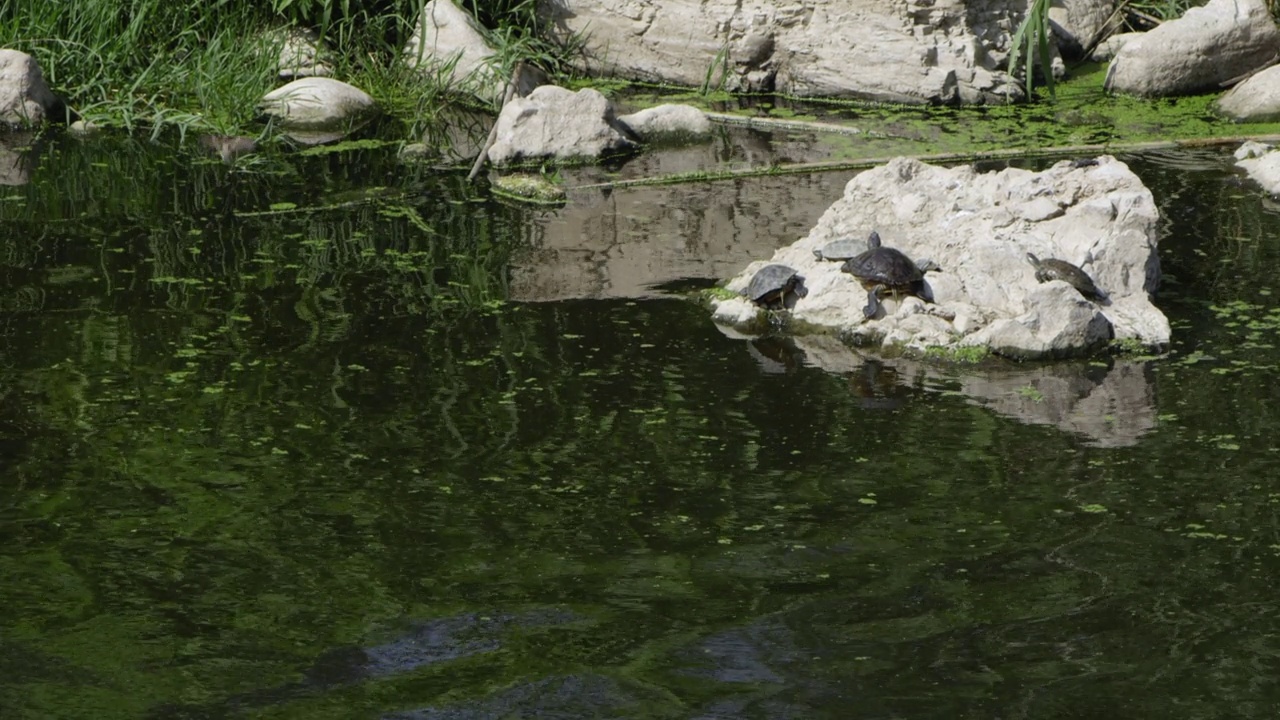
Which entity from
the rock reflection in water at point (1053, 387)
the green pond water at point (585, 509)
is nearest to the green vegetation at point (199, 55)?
the green pond water at point (585, 509)

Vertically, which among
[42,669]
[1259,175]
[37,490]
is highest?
[1259,175]

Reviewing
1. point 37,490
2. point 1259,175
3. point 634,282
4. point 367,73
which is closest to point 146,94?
point 367,73

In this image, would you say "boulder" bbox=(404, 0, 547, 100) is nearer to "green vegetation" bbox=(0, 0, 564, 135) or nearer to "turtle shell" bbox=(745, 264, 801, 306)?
"green vegetation" bbox=(0, 0, 564, 135)

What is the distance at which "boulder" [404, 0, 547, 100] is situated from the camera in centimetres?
891

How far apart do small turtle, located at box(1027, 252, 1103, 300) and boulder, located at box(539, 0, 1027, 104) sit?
367 cm

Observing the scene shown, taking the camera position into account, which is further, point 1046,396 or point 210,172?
point 210,172

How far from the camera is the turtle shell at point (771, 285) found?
5.41 meters

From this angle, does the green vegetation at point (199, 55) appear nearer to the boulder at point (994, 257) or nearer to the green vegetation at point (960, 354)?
the boulder at point (994, 257)

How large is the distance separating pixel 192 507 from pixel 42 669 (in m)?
0.78

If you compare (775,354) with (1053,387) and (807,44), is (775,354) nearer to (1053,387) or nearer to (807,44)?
(1053,387)

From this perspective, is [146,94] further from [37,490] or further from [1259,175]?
[1259,175]

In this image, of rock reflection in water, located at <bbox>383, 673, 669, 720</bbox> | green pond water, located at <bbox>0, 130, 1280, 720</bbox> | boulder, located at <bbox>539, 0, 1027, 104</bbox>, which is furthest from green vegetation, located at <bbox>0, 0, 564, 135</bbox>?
rock reflection in water, located at <bbox>383, 673, 669, 720</bbox>

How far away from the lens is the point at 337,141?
8.30m

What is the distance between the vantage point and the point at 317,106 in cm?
855
